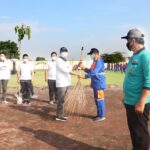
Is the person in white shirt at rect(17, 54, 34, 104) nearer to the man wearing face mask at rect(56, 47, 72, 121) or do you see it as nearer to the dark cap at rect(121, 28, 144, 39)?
the man wearing face mask at rect(56, 47, 72, 121)

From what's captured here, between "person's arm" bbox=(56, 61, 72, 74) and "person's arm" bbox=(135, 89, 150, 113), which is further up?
"person's arm" bbox=(56, 61, 72, 74)

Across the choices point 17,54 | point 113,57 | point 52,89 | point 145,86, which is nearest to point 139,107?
point 145,86

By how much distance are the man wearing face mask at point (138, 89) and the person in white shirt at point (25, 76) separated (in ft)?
24.6

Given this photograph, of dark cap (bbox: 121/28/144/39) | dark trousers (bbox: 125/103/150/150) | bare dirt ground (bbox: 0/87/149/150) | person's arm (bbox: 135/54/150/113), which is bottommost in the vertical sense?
bare dirt ground (bbox: 0/87/149/150)

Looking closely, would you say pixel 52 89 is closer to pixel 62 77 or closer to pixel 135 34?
pixel 62 77

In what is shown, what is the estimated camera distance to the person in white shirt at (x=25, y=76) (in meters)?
13.0

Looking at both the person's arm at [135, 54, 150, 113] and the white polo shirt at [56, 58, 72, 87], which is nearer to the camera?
the person's arm at [135, 54, 150, 113]

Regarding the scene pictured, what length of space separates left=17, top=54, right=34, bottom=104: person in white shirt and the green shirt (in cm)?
751

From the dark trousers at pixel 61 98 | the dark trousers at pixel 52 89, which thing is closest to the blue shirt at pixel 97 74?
the dark trousers at pixel 61 98

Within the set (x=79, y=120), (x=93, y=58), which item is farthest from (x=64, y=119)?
(x=93, y=58)

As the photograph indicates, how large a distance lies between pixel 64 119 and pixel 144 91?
4.79 metres

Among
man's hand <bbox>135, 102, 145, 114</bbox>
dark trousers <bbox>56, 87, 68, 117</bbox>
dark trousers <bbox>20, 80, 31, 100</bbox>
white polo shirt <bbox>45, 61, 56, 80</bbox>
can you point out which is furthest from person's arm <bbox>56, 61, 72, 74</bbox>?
man's hand <bbox>135, 102, 145, 114</bbox>

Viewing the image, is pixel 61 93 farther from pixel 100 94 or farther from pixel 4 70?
pixel 4 70

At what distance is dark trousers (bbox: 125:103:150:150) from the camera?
18.6ft
